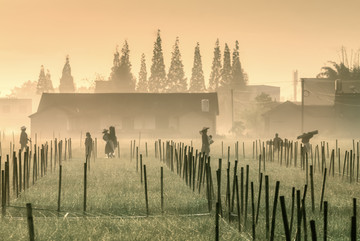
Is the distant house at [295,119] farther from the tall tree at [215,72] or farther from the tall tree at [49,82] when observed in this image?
the tall tree at [49,82]

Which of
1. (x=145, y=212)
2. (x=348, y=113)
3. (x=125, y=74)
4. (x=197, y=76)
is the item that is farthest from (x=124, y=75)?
(x=145, y=212)

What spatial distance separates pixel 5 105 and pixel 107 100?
157 feet

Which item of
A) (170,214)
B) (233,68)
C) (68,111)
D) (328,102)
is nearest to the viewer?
(170,214)

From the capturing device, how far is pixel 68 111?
64000 mm

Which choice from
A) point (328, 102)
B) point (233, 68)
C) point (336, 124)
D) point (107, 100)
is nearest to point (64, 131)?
point (107, 100)

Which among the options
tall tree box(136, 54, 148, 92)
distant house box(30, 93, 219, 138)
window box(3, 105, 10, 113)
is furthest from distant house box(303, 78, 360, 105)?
window box(3, 105, 10, 113)

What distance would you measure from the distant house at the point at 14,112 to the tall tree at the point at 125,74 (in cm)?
2110

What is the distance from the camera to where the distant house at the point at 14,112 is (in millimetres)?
107000

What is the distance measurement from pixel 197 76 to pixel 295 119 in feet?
126

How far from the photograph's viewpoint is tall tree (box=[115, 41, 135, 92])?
101m

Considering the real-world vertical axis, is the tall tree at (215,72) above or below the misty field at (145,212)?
above

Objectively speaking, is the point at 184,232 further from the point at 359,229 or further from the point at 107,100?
the point at 107,100

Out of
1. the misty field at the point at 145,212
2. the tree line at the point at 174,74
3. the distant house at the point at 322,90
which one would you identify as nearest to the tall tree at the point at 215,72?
the tree line at the point at 174,74

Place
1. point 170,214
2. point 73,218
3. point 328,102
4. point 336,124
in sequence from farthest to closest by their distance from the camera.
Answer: point 328,102 → point 336,124 → point 170,214 → point 73,218
